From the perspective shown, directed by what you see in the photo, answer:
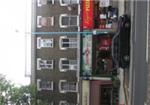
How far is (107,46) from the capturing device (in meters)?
29.5

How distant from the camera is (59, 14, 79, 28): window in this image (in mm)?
31359

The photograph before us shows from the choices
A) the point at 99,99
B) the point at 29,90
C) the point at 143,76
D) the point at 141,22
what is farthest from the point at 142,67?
the point at 29,90

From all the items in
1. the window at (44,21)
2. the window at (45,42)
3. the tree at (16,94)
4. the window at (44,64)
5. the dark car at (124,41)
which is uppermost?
the window at (44,21)

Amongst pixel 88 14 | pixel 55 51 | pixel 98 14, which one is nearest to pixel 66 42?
pixel 55 51

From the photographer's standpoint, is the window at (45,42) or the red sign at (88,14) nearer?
the red sign at (88,14)

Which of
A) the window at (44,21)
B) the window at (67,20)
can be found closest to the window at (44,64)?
the window at (44,21)

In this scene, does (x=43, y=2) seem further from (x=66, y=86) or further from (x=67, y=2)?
(x=66, y=86)

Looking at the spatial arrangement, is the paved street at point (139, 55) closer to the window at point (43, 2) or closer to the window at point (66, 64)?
the window at point (66, 64)

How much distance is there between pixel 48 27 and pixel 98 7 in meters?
4.54

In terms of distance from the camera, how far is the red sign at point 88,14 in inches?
1150

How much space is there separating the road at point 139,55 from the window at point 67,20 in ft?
56.2

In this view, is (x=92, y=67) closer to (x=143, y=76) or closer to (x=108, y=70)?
(x=108, y=70)

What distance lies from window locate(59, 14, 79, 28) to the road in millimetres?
17144

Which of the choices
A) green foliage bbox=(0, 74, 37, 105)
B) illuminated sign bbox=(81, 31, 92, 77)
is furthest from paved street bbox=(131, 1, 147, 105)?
green foliage bbox=(0, 74, 37, 105)
